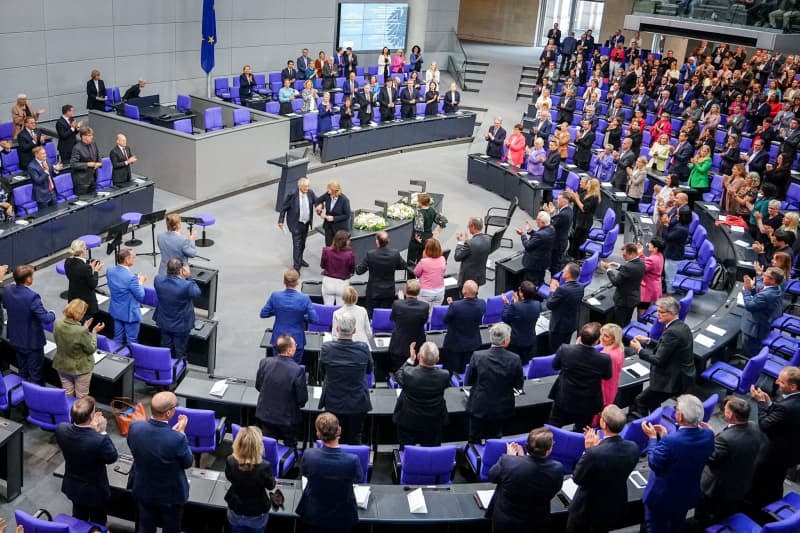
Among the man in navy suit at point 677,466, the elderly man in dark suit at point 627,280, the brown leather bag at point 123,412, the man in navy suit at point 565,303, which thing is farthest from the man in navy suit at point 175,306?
the elderly man in dark suit at point 627,280

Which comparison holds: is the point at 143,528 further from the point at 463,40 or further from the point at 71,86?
the point at 463,40

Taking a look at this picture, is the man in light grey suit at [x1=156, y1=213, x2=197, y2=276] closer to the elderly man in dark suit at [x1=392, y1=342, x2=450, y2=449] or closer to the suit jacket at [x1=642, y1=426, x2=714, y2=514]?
the elderly man in dark suit at [x1=392, y1=342, x2=450, y2=449]

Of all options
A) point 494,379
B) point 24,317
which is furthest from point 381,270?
point 24,317

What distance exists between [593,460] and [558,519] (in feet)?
2.98

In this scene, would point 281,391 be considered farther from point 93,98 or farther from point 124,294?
point 93,98

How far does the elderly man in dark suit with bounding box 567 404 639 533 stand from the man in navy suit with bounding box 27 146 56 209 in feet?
31.6

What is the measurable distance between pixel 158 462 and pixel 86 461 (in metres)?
0.63

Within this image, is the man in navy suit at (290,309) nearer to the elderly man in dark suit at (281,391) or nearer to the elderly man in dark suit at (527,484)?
the elderly man in dark suit at (281,391)

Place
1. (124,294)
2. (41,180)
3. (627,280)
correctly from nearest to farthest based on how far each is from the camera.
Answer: (124,294), (627,280), (41,180)

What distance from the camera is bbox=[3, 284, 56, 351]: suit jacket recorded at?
789cm

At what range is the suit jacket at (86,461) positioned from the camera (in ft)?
19.0

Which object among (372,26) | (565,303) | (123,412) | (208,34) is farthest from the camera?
(372,26)

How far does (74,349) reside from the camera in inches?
300

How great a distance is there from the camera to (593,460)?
227 inches
